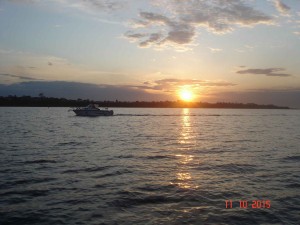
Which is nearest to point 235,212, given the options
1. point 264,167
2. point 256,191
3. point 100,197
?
point 256,191

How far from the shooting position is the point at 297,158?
108 feet

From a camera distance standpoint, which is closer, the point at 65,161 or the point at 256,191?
the point at 256,191

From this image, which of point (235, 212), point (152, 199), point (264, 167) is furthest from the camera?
point (264, 167)

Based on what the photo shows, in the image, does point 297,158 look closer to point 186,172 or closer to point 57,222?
point 186,172

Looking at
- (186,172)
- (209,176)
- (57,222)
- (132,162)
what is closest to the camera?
(57,222)

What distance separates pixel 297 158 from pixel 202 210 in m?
21.3

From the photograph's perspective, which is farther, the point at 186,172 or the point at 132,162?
the point at 132,162

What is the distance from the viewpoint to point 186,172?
82.8 ft

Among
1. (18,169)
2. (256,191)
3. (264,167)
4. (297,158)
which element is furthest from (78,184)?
(297,158)

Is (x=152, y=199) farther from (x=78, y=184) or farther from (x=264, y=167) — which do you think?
(x=264, y=167)

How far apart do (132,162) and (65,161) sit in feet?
20.7

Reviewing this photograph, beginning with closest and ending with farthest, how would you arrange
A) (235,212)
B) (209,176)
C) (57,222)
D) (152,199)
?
(57,222)
(235,212)
(152,199)
(209,176)

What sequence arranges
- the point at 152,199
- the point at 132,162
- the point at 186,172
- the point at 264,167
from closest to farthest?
the point at 152,199 < the point at 186,172 < the point at 264,167 < the point at 132,162

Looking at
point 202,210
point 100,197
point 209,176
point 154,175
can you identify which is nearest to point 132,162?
point 154,175
